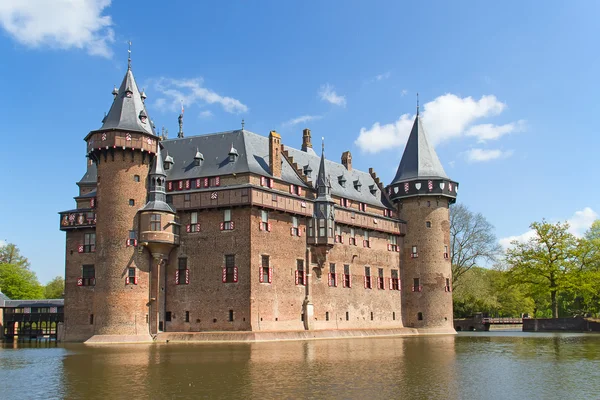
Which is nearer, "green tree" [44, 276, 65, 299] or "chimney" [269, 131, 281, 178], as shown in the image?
"chimney" [269, 131, 281, 178]

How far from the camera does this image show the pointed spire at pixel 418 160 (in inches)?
2490

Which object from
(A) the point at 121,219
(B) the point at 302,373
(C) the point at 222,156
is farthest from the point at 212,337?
(B) the point at 302,373

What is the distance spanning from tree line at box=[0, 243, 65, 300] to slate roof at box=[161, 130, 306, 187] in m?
36.2

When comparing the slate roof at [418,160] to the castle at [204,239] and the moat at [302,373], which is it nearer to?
the castle at [204,239]

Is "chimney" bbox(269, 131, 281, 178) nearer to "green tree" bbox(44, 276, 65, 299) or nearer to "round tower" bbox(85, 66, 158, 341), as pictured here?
"round tower" bbox(85, 66, 158, 341)

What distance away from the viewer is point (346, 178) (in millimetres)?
62312

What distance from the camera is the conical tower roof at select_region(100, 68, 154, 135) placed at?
4703 cm

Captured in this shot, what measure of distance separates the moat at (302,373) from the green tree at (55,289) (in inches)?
2302

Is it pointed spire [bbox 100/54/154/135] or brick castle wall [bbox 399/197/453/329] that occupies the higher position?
pointed spire [bbox 100/54/154/135]

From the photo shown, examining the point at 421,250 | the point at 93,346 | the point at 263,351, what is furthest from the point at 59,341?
the point at 421,250

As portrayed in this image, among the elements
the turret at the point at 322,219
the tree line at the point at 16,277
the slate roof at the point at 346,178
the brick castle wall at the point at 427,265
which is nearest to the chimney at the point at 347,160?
the slate roof at the point at 346,178

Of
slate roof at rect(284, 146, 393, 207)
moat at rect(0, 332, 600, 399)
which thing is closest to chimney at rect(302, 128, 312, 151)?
slate roof at rect(284, 146, 393, 207)

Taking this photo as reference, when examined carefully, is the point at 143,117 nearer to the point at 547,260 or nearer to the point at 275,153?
the point at 275,153

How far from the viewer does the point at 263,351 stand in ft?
119
